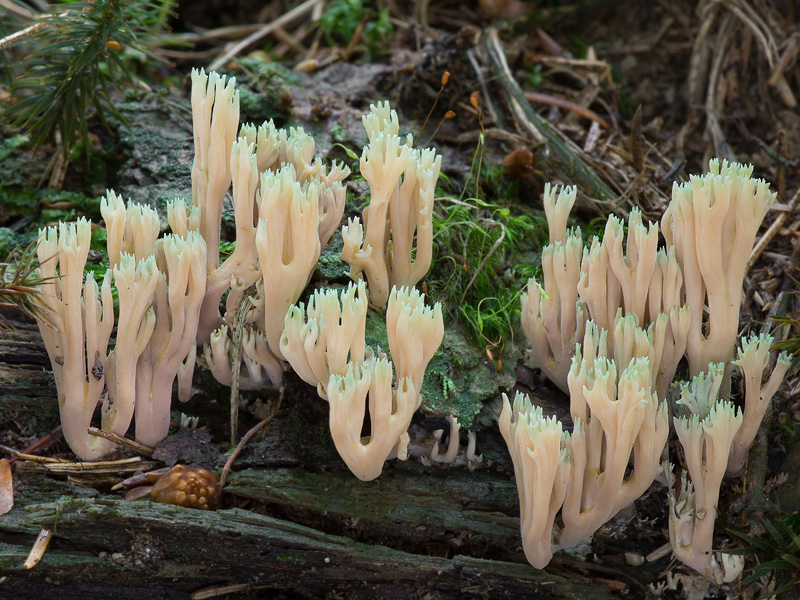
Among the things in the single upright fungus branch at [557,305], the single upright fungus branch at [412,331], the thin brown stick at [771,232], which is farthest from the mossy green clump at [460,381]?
the thin brown stick at [771,232]

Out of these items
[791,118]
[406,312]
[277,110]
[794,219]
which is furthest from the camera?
[791,118]

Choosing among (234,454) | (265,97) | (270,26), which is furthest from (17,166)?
(270,26)

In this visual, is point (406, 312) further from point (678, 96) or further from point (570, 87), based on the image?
point (678, 96)

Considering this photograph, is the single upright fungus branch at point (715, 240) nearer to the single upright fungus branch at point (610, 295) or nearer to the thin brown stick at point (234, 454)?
the single upright fungus branch at point (610, 295)

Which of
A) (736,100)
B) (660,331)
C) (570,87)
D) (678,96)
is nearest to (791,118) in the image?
(736,100)

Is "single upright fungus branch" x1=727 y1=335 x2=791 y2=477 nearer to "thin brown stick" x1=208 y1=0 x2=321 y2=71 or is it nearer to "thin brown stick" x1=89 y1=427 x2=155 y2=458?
"thin brown stick" x1=89 y1=427 x2=155 y2=458

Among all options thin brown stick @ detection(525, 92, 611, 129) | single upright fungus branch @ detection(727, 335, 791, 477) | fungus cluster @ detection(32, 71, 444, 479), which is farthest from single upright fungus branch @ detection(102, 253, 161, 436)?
thin brown stick @ detection(525, 92, 611, 129)
